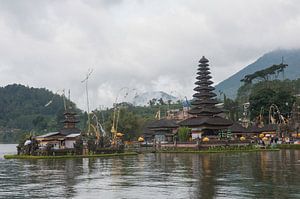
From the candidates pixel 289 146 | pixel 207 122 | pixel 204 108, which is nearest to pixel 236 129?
pixel 204 108

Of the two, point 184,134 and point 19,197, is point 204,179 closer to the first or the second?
point 19,197

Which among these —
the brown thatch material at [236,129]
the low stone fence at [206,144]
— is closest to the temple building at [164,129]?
the brown thatch material at [236,129]

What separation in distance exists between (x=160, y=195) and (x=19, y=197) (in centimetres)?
584

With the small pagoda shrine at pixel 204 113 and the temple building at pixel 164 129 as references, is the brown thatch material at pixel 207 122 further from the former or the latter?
the temple building at pixel 164 129

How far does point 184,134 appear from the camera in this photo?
78938 mm

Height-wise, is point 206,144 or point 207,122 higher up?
point 207,122

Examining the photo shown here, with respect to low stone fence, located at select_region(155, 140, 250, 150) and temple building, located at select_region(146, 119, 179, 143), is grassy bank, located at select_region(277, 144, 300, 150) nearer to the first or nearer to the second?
low stone fence, located at select_region(155, 140, 250, 150)

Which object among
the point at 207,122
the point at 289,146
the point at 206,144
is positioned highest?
the point at 207,122

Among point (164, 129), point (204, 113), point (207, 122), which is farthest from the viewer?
point (164, 129)

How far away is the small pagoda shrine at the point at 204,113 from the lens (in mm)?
79625

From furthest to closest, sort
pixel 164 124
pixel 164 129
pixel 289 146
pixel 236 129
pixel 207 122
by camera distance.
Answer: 1. pixel 164 129
2. pixel 164 124
3. pixel 236 129
4. pixel 207 122
5. pixel 289 146

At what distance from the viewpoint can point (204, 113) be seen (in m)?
83.2

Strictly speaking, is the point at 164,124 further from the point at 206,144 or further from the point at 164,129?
the point at 206,144

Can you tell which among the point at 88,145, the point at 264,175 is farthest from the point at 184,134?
the point at 264,175
